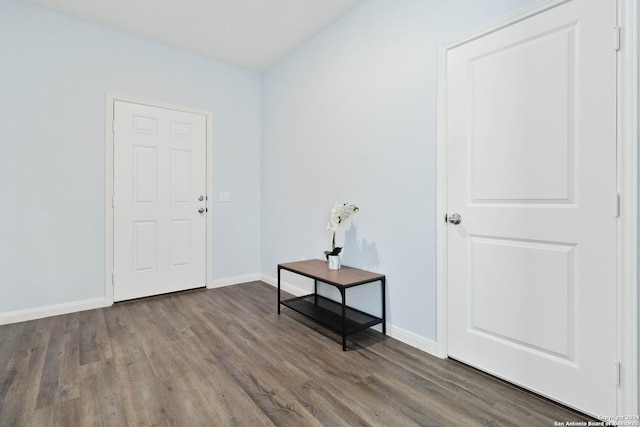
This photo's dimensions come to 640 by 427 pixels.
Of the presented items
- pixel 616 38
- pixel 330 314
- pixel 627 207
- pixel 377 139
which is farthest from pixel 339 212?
pixel 616 38

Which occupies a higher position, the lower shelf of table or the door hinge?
the door hinge

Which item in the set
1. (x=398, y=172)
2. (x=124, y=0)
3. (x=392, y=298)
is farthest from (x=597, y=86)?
(x=124, y=0)

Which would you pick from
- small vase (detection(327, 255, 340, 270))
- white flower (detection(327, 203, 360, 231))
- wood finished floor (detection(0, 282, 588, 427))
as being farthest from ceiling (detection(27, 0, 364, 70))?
wood finished floor (detection(0, 282, 588, 427))

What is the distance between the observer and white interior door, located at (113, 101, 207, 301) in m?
3.12

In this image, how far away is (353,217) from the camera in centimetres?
267

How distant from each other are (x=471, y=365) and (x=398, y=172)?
51.0 inches

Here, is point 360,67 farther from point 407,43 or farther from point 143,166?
point 143,166

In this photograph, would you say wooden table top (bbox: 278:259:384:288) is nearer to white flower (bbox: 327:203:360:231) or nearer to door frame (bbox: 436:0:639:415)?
white flower (bbox: 327:203:360:231)

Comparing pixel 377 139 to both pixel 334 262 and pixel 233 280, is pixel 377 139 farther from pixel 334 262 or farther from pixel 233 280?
pixel 233 280

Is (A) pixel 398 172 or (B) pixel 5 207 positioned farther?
(B) pixel 5 207

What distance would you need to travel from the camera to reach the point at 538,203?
1631 millimetres

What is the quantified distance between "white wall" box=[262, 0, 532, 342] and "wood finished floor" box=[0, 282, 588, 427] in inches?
17.6

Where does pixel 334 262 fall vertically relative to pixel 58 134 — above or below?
below

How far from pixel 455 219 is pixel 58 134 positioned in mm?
3278
